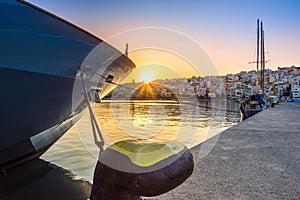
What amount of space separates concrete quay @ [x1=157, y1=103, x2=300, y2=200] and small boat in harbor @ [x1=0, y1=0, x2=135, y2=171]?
6.04ft

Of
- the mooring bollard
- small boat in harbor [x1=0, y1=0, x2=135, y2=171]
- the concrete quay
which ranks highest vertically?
small boat in harbor [x1=0, y1=0, x2=135, y2=171]

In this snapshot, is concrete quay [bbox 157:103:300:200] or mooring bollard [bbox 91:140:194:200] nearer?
mooring bollard [bbox 91:140:194:200]

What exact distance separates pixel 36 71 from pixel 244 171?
2661mm

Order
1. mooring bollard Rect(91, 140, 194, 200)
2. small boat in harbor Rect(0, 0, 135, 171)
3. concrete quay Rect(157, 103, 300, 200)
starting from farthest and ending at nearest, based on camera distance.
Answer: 1. small boat in harbor Rect(0, 0, 135, 171)
2. concrete quay Rect(157, 103, 300, 200)
3. mooring bollard Rect(91, 140, 194, 200)

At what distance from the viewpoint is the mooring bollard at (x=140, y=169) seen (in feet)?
4.31

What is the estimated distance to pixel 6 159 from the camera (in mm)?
3562

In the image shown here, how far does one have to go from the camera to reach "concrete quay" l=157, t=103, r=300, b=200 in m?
2.09

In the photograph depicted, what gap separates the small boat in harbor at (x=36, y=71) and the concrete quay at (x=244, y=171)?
6.04ft

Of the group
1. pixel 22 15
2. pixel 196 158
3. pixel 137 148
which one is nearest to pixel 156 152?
pixel 137 148

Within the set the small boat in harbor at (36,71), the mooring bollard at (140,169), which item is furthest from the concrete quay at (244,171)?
the small boat in harbor at (36,71)

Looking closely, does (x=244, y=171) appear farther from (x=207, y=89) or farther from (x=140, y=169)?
(x=207, y=89)

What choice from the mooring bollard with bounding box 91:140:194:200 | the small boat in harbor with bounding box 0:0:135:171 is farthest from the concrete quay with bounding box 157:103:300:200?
the small boat in harbor with bounding box 0:0:135:171

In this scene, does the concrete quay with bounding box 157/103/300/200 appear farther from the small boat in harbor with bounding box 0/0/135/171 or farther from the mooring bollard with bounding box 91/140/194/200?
the small boat in harbor with bounding box 0/0/135/171

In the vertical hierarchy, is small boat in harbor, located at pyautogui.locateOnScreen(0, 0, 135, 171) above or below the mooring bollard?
above
